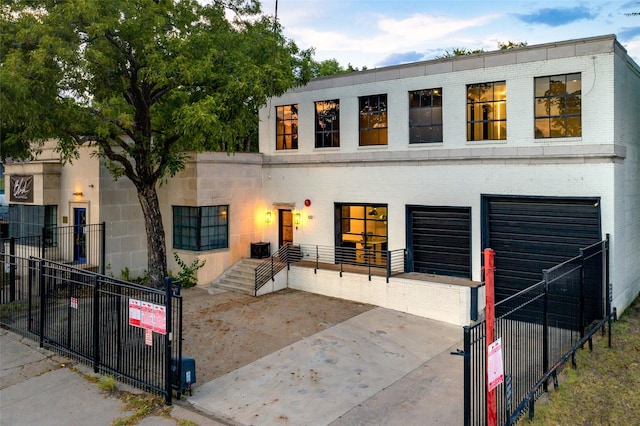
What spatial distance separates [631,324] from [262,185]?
14.5 meters

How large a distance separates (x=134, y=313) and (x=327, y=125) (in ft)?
40.2

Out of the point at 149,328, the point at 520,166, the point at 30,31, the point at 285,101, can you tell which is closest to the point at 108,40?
the point at 30,31

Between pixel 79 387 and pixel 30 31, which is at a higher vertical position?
pixel 30 31

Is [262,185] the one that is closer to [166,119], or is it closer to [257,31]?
[166,119]

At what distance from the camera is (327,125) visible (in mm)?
19250

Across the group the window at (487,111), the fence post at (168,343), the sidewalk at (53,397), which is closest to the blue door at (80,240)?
the sidewalk at (53,397)

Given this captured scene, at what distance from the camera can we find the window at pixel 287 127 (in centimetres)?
2030

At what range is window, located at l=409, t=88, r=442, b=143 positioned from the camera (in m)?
16.4

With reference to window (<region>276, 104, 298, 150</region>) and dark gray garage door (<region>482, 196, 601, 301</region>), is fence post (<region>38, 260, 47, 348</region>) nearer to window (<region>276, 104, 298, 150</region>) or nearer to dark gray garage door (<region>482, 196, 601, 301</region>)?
window (<region>276, 104, 298, 150</region>)

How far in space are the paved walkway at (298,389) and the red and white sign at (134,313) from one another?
1.42 meters

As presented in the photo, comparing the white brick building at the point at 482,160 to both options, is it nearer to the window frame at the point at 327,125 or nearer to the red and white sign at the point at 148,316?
the window frame at the point at 327,125

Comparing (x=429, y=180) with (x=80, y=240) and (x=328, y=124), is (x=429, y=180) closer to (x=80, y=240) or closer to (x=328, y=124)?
(x=328, y=124)

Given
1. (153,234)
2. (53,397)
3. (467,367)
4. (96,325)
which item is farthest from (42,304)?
(467,367)

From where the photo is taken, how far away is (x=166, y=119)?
17094mm
